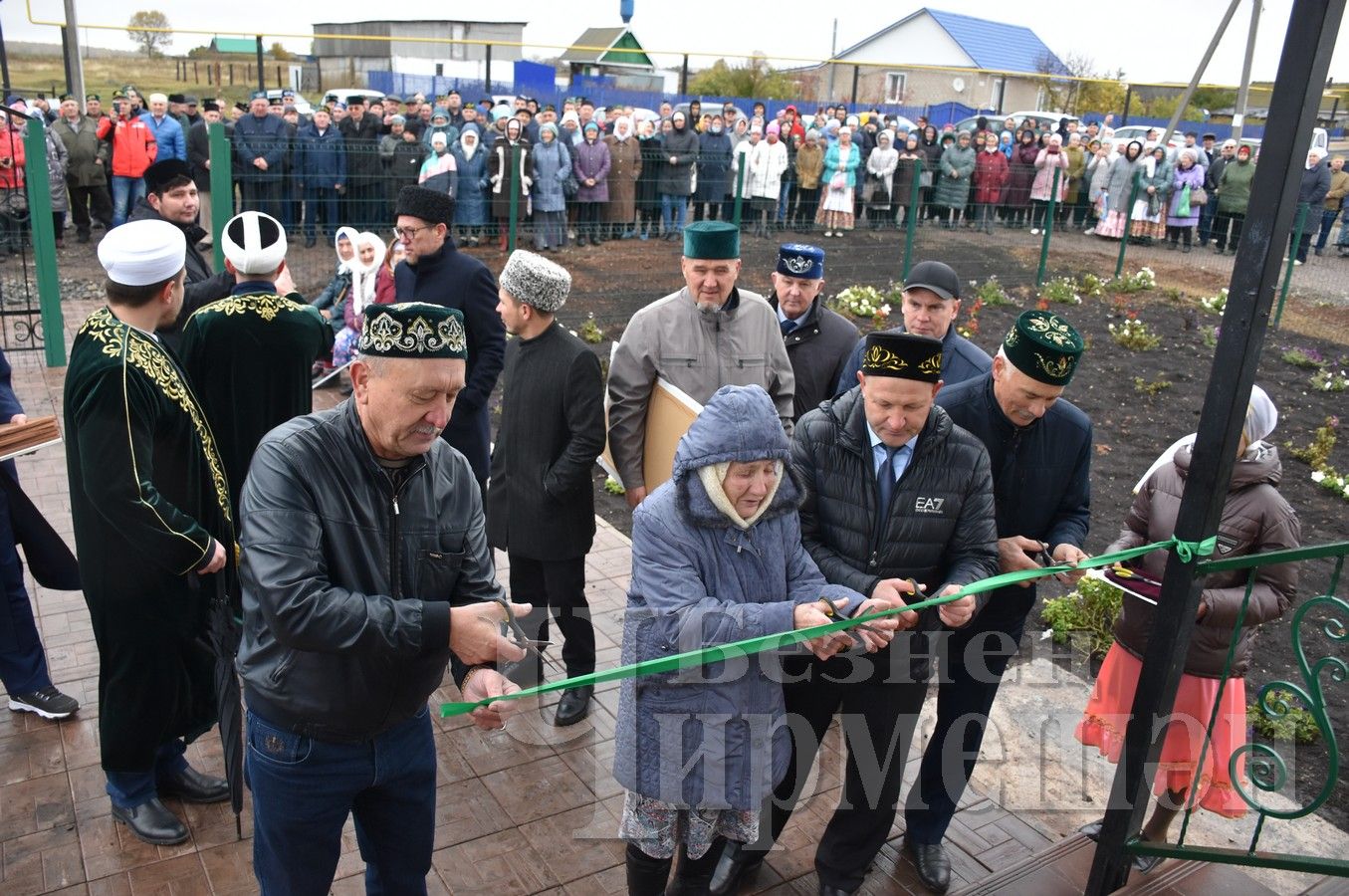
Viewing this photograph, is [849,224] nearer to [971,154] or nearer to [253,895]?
[971,154]

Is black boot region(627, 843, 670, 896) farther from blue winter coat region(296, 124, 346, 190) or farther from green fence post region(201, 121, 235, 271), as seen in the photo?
blue winter coat region(296, 124, 346, 190)

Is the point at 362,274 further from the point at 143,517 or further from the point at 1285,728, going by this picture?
the point at 1285,728

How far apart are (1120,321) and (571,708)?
36.3 ft

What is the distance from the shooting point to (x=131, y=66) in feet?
76.8

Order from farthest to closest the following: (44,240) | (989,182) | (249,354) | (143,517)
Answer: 1. (989,182)
2. (44,240)
3. (249,354)
4. (143,517)

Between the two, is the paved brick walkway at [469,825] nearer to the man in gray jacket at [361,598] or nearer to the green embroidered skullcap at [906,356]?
the man in gray jacket at [361,598]

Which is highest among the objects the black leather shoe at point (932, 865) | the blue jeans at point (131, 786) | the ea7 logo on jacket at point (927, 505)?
the ea7 logo on jacket at point (927, 505)

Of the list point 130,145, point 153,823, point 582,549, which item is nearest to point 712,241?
point 582,549

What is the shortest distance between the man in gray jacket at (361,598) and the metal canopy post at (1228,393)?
6.12ft

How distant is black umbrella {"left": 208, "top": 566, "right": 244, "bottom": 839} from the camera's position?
133 inches

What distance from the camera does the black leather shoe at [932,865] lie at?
3.79 m

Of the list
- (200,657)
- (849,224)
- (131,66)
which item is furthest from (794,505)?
(131,66)

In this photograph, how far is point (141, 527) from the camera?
324 cm

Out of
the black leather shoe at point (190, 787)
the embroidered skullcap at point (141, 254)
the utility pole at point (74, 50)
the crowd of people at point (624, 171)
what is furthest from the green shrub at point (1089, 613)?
the utility pole at point (74, 50)
